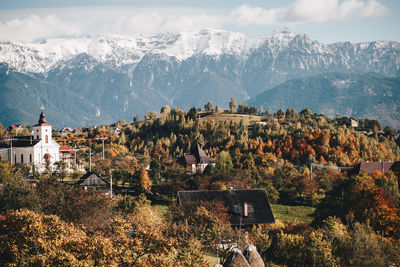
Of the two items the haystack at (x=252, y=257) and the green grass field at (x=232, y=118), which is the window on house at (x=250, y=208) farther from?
the green grass field at (x=232, y=118)

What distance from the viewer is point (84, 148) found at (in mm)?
121875

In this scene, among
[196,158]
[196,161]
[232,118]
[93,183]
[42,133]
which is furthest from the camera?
[232,118]

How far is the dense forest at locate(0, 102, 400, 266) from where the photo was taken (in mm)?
26341

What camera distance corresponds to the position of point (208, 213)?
149ft

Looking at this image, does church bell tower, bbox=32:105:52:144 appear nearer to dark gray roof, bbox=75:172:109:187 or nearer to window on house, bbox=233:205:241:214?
dark gray roof, bbox=75:172:109:187

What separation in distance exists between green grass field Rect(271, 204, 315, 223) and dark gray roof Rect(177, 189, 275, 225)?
953 cm

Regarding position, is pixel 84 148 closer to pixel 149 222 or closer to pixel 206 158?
pixel 206 158

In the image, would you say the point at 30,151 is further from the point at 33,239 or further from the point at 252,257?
the point at 33,239

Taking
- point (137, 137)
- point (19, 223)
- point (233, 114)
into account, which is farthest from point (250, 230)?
point (233, 114)

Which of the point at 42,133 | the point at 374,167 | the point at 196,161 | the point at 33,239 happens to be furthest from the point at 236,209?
the point at 42,133

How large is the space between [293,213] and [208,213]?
1001 inches

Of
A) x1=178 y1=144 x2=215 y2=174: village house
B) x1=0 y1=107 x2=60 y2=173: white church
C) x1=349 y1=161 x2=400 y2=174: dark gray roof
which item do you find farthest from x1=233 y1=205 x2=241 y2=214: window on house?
x1=0 y1=107 x2=60 y2=173: white church

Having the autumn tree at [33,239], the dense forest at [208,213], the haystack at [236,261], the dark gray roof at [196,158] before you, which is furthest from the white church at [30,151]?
the haystack at [236,261]

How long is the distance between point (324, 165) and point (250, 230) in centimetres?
5248
